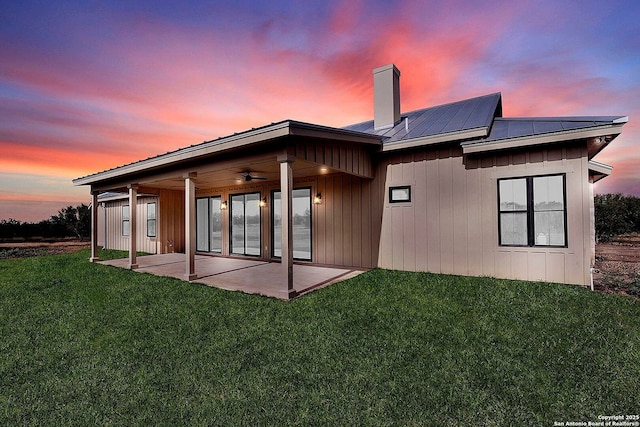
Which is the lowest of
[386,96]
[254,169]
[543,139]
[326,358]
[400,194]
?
[326,358]

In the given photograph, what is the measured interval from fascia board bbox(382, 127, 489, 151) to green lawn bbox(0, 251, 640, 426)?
3114 mm

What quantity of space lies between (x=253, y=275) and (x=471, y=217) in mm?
5261

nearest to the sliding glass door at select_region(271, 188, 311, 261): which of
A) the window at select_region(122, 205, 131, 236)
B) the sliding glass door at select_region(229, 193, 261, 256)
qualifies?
the sliding glass door at select_region(229, 193, 261, 256)

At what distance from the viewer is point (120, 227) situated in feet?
45.2

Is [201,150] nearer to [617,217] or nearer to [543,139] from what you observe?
[543,139]

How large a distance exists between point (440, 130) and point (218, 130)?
11.4 meters

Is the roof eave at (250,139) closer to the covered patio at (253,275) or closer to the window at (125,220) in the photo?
the covered patio at (253,275)

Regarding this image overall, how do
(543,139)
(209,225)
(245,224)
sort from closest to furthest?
1. (543,139)
2. (245,224)
3. (209,225)

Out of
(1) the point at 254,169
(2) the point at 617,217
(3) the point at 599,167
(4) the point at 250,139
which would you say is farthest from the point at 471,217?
(2) the point at 617,217

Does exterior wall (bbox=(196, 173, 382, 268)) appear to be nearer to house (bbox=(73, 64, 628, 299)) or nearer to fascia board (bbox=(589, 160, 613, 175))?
house (bbox=(73, 64, 628, 299))

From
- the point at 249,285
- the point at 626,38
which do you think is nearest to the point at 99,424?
the point at 249,285

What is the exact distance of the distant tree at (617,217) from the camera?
1380 centimetres

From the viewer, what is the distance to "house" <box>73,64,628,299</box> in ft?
16.7

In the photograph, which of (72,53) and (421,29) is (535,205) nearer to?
(421,29)
